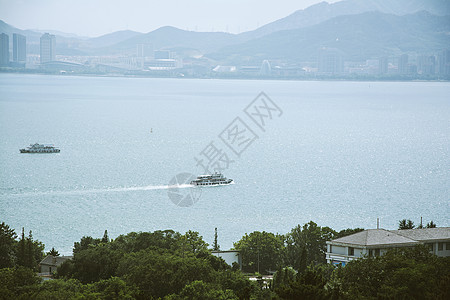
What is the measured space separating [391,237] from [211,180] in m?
20.6

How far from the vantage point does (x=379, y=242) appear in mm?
16812

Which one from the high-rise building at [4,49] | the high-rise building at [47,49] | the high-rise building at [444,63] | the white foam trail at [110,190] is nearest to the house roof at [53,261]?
the white foam trail at [110,190]

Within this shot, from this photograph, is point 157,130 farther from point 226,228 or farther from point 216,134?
point 226,228

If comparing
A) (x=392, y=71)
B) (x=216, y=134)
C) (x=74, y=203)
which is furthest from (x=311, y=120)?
(x=392, y=71)

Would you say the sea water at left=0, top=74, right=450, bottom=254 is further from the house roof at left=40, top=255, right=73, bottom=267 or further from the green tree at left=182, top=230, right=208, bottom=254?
the green tree at left=182, top=230, right=208, bottom=254

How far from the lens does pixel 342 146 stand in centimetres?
5519

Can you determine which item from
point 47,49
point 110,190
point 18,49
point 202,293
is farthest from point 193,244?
point 47,49

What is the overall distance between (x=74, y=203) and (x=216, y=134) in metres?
29.5

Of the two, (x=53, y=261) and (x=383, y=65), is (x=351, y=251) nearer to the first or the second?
(x=53, y=261)

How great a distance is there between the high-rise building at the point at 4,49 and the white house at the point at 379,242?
153175 mm

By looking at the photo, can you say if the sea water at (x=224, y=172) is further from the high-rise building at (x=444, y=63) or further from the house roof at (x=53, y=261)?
the high-rise building at (x=444, y=63)

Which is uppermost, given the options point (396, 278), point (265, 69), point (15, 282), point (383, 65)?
point (383, 65)

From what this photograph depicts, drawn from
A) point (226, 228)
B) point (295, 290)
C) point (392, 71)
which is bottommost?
point (226, 228)

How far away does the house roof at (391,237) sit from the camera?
16.8 m
